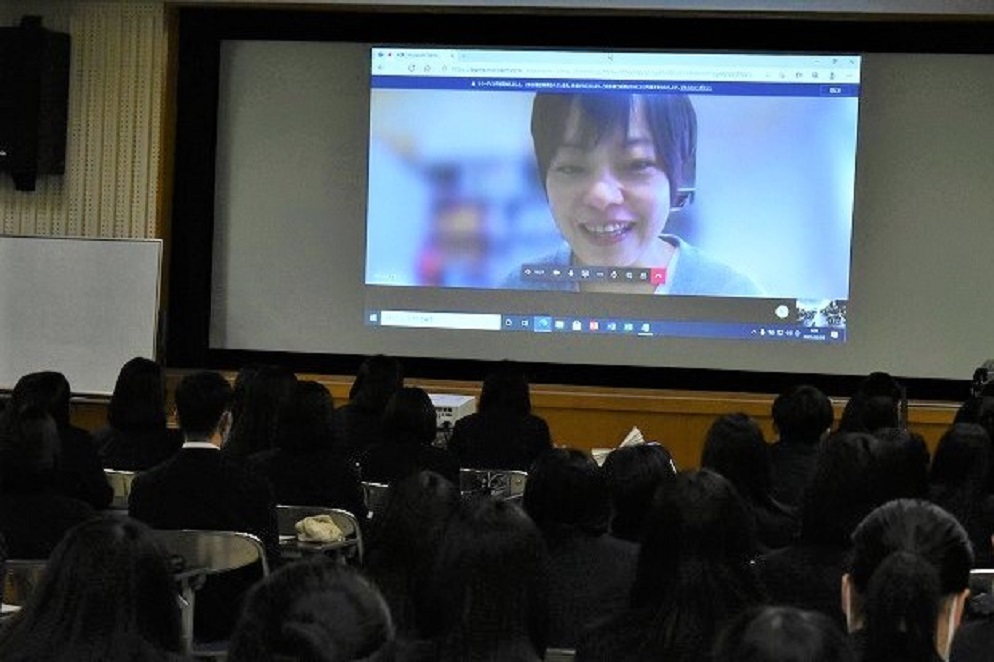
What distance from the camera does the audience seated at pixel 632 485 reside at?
3.52m

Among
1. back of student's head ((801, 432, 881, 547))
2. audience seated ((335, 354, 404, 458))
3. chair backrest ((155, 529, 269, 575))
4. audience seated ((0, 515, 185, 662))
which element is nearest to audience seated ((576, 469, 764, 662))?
back of student's head ((801, 432, 881, 547))

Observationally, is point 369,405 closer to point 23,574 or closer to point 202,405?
point 202,405

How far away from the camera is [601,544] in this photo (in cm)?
319

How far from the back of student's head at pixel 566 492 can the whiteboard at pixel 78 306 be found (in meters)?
5.79

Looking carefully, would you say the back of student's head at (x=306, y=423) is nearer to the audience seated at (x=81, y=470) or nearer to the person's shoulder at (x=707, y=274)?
the audience seated at (x=81, y=470)

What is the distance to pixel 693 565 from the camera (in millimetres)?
2529

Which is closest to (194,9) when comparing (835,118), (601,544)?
(835,118)

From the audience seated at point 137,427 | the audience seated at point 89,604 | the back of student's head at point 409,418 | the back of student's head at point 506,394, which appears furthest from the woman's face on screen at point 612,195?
the audience seated at point 89,604

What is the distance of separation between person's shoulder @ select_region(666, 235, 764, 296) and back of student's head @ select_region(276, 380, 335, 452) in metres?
4.12

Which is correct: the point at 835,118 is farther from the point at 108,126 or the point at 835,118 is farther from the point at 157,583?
the point at 157,583

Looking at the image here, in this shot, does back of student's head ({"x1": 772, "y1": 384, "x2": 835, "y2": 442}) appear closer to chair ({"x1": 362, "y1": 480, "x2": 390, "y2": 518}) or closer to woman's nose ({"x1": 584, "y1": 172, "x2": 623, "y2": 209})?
chair ({"x1": 362, "y1": 480, "x2": 390, "y2": 518})

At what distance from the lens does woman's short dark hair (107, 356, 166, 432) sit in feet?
17.1

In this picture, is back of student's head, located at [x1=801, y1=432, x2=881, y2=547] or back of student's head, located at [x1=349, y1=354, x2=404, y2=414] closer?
back of student's head, located at [x1=801, y1=432, x2=881, y2=547]

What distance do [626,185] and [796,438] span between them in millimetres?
3325
